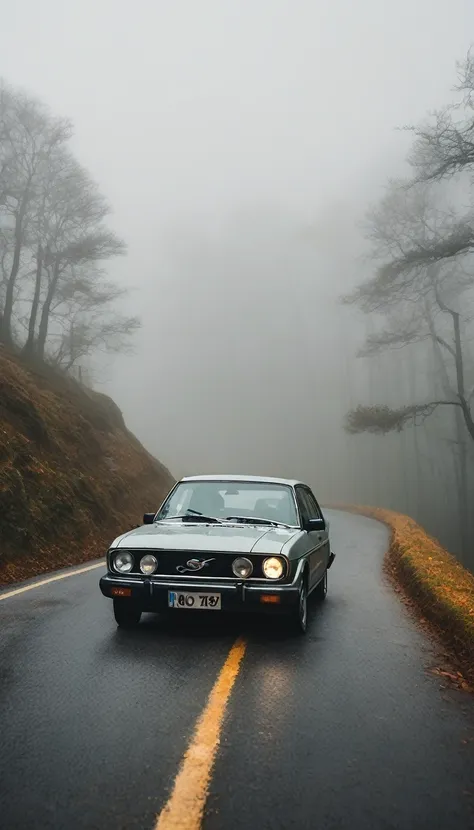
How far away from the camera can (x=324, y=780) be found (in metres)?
2.87

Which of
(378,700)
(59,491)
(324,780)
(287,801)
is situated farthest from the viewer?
(59,491)

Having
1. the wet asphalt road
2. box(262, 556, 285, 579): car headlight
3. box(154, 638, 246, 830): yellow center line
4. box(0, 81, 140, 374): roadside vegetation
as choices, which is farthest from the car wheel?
box(0, 81, 140, 374): roadside vegetation

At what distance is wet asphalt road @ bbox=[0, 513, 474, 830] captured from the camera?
261 centimetres

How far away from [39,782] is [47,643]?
267 centimetres

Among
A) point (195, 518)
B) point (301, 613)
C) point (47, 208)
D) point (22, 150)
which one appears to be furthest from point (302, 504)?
point (22, 150)

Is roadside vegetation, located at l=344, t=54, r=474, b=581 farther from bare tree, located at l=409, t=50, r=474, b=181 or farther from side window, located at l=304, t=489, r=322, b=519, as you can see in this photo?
side window, located at l=304, t=489, r=322, b=519

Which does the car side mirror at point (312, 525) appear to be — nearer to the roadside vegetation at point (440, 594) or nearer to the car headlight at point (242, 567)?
the car headlight at point (242, 567)

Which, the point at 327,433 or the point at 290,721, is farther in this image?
the point at 327,433

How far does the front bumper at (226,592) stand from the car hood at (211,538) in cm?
29

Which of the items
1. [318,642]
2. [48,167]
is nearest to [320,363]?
[48,167]

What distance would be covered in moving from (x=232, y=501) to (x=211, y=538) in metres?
1.26

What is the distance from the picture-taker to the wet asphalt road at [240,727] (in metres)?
2.61

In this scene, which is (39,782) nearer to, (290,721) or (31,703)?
(31,703)

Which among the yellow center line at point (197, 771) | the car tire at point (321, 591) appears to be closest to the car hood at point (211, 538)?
the yellow center line at point (197, 771)
